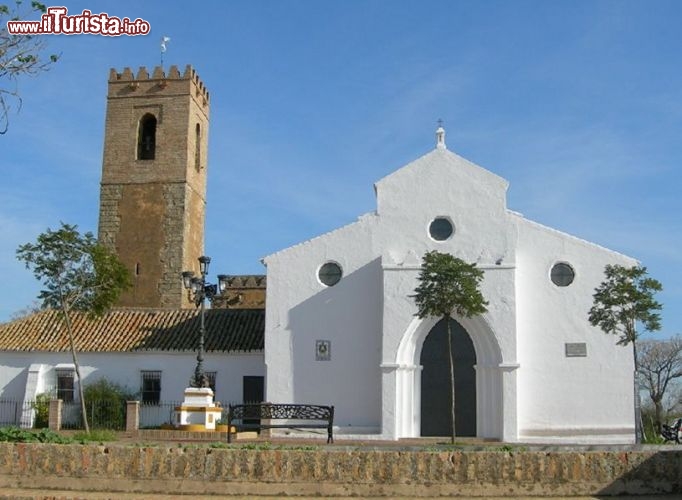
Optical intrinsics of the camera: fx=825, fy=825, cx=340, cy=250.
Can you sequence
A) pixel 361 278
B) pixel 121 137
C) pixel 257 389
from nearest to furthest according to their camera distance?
pixel 361 278 < pixel 257 389 < pixel 121 137

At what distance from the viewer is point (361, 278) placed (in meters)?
25.5

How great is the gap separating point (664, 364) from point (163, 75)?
31.9 meters

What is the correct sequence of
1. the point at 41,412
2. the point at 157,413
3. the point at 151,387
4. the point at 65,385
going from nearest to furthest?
the point at 157,413 < the point at 41,412 < the point at 151,387 < the point at 65,385

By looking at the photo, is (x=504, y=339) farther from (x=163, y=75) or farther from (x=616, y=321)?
(x=163, y=75)

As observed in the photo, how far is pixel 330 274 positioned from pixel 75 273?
788 cm

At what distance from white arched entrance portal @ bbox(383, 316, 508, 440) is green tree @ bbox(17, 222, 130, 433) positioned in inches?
366

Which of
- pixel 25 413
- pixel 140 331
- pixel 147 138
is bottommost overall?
pixel 25 413

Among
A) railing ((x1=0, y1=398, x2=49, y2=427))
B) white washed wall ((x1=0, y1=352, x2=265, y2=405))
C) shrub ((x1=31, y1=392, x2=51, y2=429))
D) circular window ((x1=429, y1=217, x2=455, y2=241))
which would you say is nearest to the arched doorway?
circular window ((x1=429, y1=217, x2=455, y2=241))

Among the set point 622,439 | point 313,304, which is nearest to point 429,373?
point 313,304

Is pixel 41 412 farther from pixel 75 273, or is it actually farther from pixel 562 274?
pixel 562 274

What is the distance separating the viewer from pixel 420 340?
2466 cm

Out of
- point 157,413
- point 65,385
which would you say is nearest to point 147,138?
point 65,385

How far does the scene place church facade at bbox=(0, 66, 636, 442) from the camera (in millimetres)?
24047

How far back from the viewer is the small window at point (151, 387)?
27.7 meters
